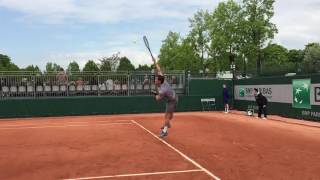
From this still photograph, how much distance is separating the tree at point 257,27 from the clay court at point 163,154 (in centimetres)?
2820

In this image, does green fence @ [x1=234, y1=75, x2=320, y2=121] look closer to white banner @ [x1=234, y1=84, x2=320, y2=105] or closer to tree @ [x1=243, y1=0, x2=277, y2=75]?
white banner @ [x1=234, y1=84, x2=320, y2=105]

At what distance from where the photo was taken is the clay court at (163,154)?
29.3 feet

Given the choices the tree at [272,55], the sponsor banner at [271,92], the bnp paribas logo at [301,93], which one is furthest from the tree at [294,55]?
the bnp paribas logo at [301,93]

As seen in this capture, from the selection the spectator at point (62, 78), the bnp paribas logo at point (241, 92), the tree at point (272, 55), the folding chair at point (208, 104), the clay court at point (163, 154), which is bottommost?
the clay court at point (163, 154)

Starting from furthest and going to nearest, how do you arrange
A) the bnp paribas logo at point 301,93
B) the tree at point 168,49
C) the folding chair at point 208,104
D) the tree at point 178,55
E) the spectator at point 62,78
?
1. the tree at point 168,49
2. the tree at point 178,55
3. the folding chair at point 208,104
4. the spectator at point 62,78
5. the bnp paribas logo at point 301,93

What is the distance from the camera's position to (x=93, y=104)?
29156 millimetres

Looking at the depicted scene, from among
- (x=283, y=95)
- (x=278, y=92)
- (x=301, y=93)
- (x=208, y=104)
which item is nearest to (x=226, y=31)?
(x=208, y=104)

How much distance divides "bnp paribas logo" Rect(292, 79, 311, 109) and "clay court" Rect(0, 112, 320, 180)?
15.7 ft

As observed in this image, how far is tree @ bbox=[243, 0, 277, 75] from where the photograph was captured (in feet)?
145

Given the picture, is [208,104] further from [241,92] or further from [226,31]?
[226,31]

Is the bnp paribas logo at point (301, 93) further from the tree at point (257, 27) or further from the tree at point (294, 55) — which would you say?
the tree at point (294, 55)

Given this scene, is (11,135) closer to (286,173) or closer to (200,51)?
(286,173)

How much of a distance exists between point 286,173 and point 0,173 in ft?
19.2

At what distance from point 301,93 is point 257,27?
23123mm
